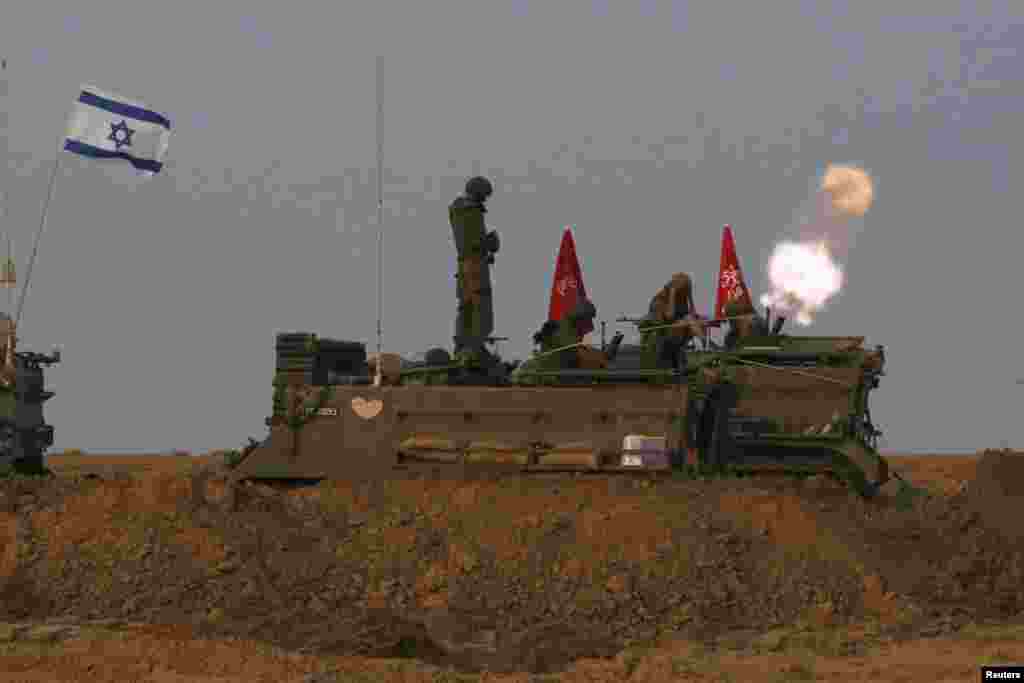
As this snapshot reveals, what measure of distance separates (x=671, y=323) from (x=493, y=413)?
12.4 feet

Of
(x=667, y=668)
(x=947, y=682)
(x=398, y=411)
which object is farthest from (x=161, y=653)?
(x=947, y=682)

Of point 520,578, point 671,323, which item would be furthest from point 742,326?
point 520,578

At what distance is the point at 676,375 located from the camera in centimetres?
2083

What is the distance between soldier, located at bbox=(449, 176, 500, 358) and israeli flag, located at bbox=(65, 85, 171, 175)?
649 centimetres

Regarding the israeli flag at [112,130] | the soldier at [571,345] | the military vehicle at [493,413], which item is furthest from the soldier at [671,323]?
the israeli flag at [112,130]

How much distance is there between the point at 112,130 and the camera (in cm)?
2642

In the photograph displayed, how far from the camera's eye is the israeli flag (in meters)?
26.3

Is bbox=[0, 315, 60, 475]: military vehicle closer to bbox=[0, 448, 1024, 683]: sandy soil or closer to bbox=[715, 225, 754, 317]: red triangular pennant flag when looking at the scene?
bbox=[0, 448, 1024, 683]: sandy soil

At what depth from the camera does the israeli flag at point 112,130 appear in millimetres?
26312

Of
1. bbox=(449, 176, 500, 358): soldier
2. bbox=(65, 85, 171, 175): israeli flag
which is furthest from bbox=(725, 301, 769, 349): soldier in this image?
bbox=(65, 85, 171, 175): israeli flag

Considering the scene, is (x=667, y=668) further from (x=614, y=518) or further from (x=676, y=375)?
(x=676, y=375)

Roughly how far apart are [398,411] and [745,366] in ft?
26.5

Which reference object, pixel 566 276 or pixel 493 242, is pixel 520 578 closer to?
pixel 493 242

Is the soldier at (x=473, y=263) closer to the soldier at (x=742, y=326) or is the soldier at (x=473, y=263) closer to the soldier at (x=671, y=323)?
the soldier at (x=671, y=323)
